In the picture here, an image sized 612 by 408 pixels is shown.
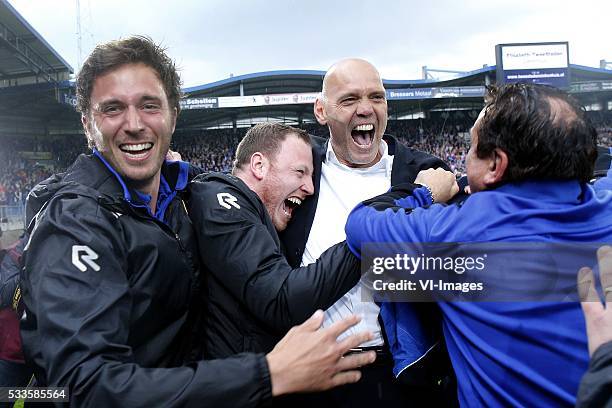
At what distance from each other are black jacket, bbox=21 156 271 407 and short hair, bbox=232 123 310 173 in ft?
2.50

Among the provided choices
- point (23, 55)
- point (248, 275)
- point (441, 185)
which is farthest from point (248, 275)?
point (23, 55)

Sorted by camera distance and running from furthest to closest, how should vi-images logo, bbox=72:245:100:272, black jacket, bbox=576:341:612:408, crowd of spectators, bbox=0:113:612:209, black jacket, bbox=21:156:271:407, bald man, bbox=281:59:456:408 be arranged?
crowd of spectators, bbox=0:113:612:209
bald man, bbox=281:59:456:408
vi-images logo, bbox=72:245:100:272
black jacket, bbox=21:156:271:407
black jacket, bbox=576:341:612:408

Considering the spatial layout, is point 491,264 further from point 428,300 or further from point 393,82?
→ point 393,82

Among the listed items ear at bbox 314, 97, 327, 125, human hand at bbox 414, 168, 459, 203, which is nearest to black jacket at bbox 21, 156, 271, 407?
human hand at bbox 414, 168, 459, 203

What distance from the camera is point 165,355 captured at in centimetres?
158

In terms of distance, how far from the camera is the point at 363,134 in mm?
2596

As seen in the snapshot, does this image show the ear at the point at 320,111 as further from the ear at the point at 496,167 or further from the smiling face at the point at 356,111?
the ear at the point at 496,167

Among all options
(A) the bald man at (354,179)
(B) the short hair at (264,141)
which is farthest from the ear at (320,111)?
(B) the short hair at (264,141)

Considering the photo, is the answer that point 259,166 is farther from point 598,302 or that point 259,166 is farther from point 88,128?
point 598,302

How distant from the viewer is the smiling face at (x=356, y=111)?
2506 mm

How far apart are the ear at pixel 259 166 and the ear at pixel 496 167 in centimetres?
111

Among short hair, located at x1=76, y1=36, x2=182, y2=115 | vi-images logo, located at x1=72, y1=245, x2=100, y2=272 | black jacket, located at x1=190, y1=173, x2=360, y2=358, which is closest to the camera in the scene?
vi-images logo, located at x1=72, y1=245, x2=100, y2=272

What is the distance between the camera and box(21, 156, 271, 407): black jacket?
1147 mm

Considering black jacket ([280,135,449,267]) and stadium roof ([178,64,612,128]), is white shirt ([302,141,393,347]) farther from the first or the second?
stadium roof ([178,64,612,128])
